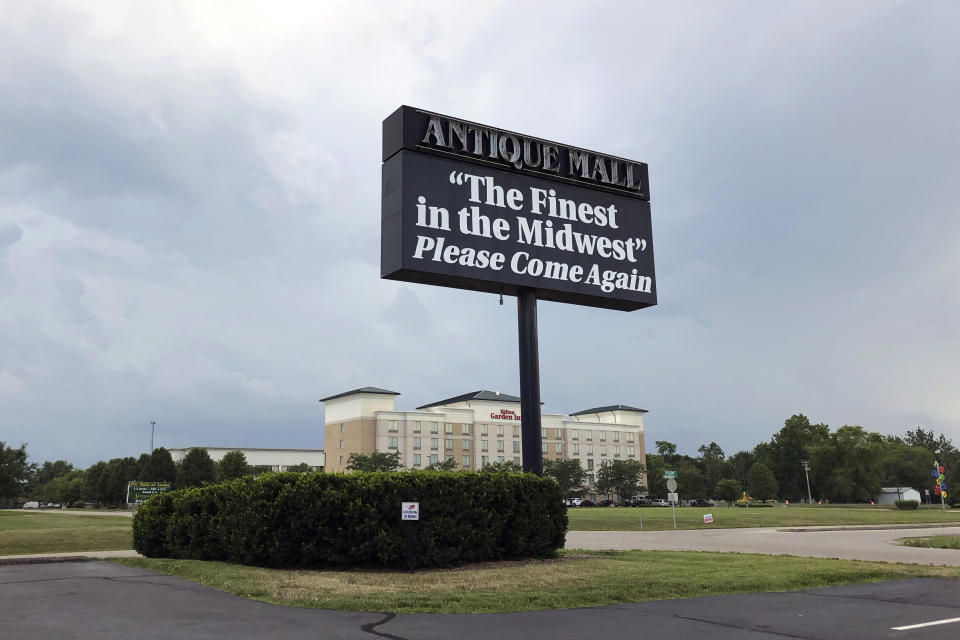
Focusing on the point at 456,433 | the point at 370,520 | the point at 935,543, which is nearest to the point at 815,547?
the point at 935,543

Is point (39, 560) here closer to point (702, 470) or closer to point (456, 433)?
point (456, 433)

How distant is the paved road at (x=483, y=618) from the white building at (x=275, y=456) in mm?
137859

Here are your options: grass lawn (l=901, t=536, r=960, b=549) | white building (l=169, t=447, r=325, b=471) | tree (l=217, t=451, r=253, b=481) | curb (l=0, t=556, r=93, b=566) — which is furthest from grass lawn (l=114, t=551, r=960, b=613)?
white building (l=169, t=447, r=325, b=471)

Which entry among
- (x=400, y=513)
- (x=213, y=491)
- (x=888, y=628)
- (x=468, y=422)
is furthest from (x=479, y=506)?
(x=468, y=422)

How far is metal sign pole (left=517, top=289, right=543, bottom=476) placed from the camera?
65.9 ft

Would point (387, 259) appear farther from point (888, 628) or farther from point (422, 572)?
point (888, 628)

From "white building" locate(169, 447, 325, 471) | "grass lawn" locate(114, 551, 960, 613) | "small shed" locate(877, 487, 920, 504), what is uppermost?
"white building" locate(169, 447, 325, 471)

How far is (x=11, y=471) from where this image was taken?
248 ft

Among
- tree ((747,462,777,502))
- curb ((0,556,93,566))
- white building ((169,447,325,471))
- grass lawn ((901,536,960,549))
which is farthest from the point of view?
white building ((169,447,325,471))

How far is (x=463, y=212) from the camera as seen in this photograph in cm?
2016

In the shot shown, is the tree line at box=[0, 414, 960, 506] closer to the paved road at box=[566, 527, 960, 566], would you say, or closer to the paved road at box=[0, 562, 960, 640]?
the paved road at box=[566, 527, 960, 566]

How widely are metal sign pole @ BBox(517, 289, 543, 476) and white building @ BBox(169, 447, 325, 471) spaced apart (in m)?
130

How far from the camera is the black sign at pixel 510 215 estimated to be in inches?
770

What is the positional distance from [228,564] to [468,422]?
125 metres
